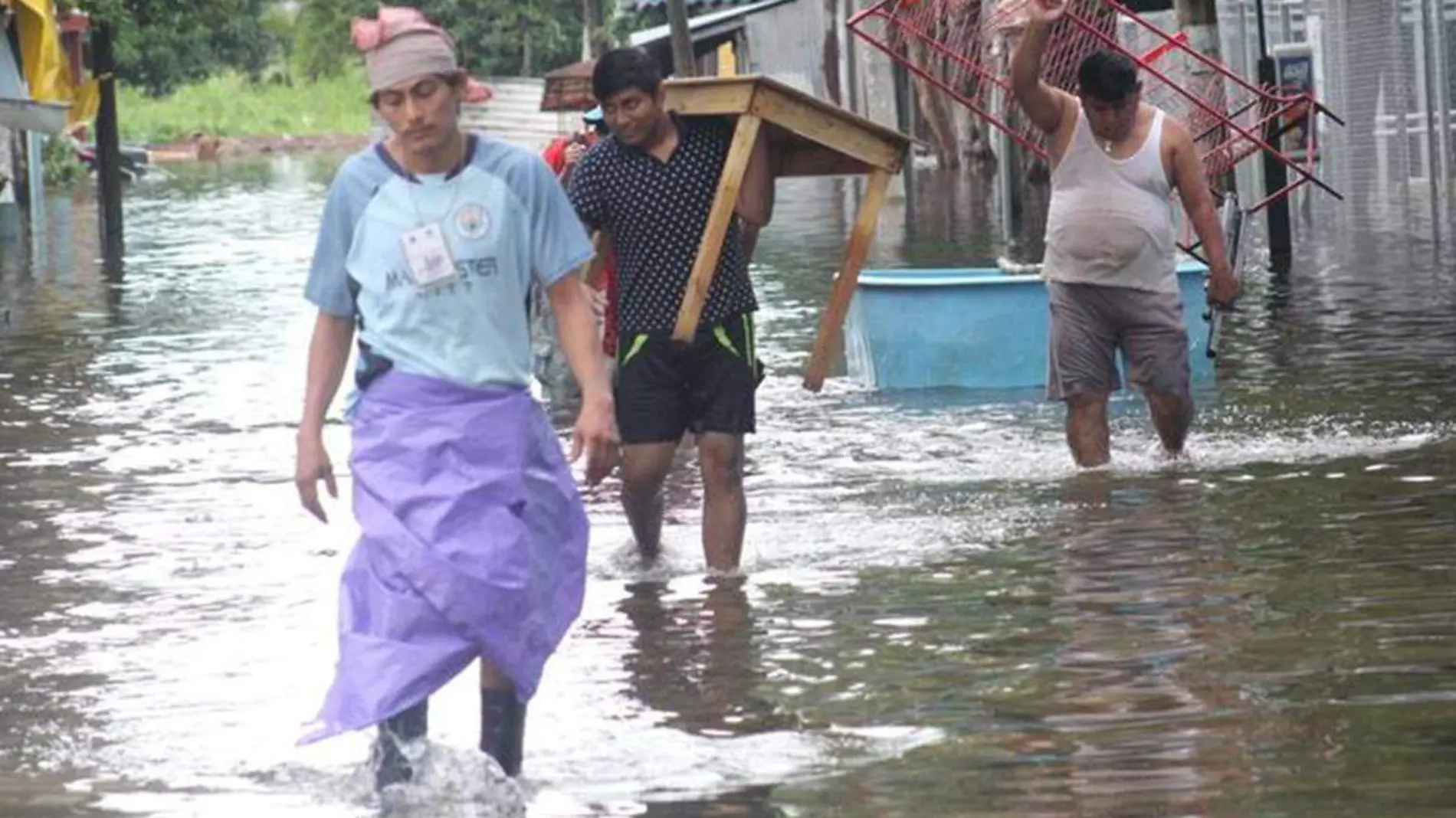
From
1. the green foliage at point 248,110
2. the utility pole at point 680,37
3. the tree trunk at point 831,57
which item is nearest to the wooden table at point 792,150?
the utility pole at point 680,37

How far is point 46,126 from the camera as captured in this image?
2689 cm

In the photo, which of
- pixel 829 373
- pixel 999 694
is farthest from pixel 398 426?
pixel 829 373

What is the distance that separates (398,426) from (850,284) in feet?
10.5

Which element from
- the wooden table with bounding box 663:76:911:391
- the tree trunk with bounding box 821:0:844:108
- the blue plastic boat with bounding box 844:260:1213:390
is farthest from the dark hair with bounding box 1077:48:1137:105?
the tree trunk with bounding box 821:0:844:108

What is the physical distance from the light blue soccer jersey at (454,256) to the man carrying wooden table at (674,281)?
8.05 ft

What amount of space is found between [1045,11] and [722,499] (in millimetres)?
2186

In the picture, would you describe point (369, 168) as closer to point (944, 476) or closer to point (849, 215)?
point (944, 476)

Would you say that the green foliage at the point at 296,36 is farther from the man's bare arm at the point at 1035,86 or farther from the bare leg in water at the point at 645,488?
the bare leg in water at the point at 645,488

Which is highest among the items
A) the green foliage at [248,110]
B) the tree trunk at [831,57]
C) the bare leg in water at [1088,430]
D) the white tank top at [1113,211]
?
the green foliage at [248,110]

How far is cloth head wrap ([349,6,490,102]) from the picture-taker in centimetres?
643

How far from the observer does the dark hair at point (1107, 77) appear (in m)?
10.6

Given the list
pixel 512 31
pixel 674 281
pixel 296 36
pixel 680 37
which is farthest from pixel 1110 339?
pixel 296 36

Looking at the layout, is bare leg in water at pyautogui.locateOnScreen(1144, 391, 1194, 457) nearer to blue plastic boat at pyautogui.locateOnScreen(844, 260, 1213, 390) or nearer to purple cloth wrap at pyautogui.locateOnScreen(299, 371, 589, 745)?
blue plastic boat at pyautogui.locateOnScreen(844, 260, 1213, 390)

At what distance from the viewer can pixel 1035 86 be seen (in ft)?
35.1
